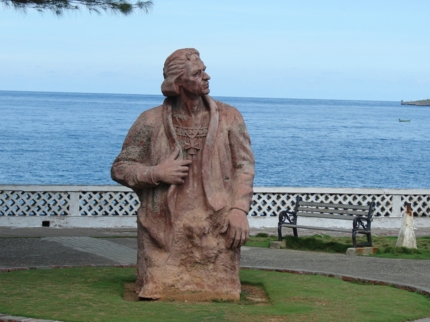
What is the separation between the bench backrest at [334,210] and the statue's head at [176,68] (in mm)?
7117

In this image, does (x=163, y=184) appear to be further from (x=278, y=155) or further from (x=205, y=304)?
(x=278, y=155)

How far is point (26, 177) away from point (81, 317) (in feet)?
131

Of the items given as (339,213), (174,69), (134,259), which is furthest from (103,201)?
(174,69)

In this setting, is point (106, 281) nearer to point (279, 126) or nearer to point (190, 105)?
point (190, 105)

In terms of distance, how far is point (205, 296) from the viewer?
29.9 feet

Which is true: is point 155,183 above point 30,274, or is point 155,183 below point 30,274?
above

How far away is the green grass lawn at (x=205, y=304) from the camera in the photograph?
26.8 feet

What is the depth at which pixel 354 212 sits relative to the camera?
51.9 feet

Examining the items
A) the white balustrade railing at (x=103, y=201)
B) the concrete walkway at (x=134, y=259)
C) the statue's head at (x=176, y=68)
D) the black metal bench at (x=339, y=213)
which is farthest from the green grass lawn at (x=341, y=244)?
the statue's head at (x=176, y=68)

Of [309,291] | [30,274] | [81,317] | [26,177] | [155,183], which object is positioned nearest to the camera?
[81,317]

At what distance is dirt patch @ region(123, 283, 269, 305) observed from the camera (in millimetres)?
9055

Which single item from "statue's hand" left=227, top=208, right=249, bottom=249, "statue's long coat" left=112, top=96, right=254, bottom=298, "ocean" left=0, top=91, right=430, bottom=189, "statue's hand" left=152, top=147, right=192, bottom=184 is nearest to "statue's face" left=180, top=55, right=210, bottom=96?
"statue's long coat" left=112, top=96, right=254, bottom=298

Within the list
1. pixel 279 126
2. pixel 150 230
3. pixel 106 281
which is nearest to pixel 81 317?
pixel 150 230

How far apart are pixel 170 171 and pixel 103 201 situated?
32.8 ft
